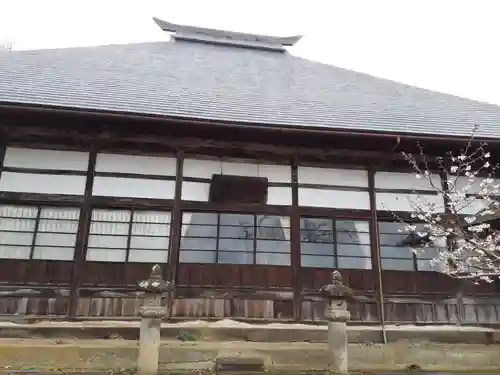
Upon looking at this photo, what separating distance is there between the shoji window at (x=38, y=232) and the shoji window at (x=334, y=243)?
4.28 meters

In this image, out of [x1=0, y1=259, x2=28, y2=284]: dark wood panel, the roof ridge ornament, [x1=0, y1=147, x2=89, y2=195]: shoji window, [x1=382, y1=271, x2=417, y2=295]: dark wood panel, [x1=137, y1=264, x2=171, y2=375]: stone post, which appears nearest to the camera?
[x1=137, y1=264, x2=171, y2=375]: stone post

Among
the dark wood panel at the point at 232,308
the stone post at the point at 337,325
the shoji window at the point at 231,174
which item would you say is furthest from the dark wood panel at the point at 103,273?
the stone post at the point at 337,325

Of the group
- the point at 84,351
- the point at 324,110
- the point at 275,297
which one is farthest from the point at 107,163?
the point at 324,110

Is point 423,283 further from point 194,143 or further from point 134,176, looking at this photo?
point 134,176

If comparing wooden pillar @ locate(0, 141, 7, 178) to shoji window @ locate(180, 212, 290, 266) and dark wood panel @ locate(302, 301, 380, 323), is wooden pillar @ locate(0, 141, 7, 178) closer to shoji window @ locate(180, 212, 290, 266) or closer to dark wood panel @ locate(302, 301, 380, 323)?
shoji window @ locate(180, 212, 290, 266)

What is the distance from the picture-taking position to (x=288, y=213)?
25.1 feet

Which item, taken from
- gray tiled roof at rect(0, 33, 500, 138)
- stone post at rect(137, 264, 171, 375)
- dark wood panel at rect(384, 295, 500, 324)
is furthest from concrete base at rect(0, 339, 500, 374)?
gray tiled roof at rect(0, 33, 500, 138)

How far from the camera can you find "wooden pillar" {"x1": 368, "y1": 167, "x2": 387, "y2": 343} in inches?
290

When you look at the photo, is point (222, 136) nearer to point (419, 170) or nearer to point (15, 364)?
point (419, 170)

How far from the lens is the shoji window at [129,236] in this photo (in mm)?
7039

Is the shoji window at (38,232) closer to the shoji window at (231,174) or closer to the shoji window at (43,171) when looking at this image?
the shoji window at (43,171)

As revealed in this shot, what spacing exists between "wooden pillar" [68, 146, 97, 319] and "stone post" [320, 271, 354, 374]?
4.19m

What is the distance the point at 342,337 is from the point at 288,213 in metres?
2.58

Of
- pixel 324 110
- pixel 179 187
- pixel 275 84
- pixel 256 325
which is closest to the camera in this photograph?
pixel 256 325
